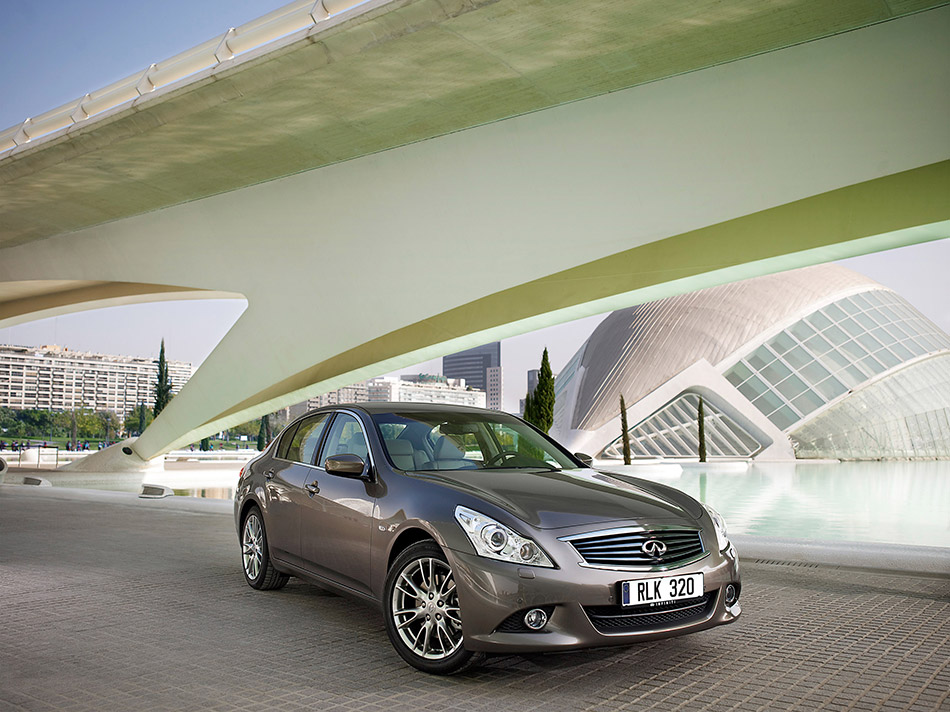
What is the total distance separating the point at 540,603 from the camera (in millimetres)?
4246

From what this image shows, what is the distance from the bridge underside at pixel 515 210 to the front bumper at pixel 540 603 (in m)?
7.60

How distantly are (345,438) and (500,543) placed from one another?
2132 millimetres

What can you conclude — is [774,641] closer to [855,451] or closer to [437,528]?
[437,528]

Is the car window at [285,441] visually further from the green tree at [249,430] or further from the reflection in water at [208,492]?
the green tree at [249,430]

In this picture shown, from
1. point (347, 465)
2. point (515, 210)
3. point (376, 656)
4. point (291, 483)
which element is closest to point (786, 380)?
point (515, 210)

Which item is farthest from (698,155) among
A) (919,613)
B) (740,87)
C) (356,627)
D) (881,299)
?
(881,299)

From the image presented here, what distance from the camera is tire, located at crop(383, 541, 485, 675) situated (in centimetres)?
453

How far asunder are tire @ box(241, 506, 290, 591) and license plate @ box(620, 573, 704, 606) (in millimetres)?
3478

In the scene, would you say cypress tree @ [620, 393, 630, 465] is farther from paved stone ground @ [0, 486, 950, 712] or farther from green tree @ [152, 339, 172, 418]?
green tree @ [152, 339, 172, 418]

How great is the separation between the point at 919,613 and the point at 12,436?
117972mm

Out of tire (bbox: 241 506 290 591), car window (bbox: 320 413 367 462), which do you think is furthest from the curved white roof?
car window (bbox: 320 413 367 462)

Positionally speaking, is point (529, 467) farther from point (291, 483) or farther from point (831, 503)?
point (831, 503)

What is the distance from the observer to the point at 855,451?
4031 centimetres

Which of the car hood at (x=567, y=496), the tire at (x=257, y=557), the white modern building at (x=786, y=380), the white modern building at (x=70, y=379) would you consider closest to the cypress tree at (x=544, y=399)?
the white modern building at (x=786, y=380)
